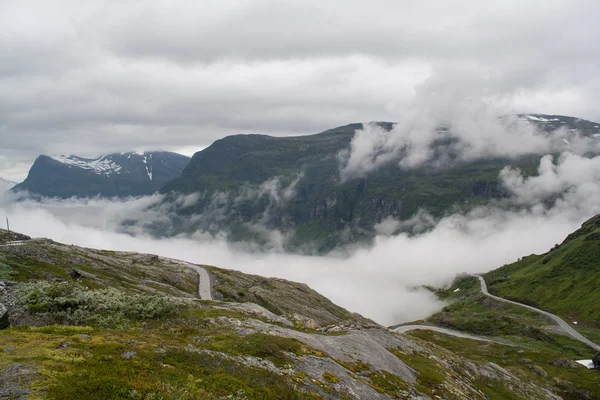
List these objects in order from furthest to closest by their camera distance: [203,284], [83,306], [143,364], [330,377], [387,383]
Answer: [203,284] < [83,306] < [387,383] < [330,377] < [143,364]

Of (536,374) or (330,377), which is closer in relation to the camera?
(330,377)

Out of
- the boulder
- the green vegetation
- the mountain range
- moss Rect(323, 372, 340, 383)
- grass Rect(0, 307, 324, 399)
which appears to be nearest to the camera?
grass Rect(0, 307, 324, 399)

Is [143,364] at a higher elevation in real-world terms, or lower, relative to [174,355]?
higher

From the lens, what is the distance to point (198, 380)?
23656 mm

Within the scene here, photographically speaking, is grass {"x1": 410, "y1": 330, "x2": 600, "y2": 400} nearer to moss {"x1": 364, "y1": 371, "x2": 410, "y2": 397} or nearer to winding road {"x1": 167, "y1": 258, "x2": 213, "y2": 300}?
moss {"x1": 364, "y1": 371, "x2": 410, "y2": 397}

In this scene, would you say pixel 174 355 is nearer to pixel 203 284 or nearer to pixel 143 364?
pixel 143 364

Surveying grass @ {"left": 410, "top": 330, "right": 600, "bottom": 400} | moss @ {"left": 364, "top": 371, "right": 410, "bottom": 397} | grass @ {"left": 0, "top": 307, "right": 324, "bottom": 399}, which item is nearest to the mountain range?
grass @ {"left": 0, "top": 307, "right": 324, "bottom": 399}

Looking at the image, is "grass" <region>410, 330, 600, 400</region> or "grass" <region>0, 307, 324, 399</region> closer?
"grass" <region>0, 307, 324, 399</region>

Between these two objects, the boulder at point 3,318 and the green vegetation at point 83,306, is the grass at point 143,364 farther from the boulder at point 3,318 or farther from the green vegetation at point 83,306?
the green vegetation at point 83,306

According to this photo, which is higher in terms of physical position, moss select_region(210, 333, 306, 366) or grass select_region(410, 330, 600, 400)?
moss select_region(210, 333, 306, 366)

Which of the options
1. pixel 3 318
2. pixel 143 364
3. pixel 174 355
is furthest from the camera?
pixel 3 318

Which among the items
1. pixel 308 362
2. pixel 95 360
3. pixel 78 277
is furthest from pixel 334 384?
pixel 78 277

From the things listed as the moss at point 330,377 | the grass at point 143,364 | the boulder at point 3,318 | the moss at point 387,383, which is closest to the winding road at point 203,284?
the moss at point 387,383

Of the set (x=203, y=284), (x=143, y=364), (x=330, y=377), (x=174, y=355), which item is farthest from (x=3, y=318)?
(x=203, y=284)
